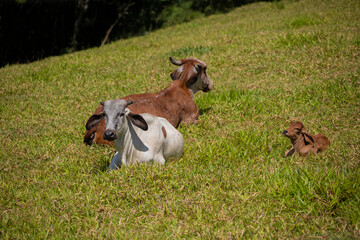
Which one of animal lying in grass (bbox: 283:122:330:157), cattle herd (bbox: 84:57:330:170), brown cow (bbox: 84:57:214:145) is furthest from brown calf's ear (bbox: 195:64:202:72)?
animal lying in grass (bbox: 283:122:330:157)

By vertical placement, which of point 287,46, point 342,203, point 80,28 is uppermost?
point 342,203

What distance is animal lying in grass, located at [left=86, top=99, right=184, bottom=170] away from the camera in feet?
15.2

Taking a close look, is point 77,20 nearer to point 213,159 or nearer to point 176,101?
point 176,101

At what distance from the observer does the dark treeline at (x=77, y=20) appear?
20625 millimetres

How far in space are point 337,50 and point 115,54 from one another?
277 inches

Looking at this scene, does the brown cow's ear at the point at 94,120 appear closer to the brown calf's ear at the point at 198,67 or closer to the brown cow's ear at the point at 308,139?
the brown cow's ear at the point at 308,139

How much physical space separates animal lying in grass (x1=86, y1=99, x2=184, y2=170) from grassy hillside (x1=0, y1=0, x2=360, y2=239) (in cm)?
22

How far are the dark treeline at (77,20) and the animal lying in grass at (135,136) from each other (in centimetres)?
1599

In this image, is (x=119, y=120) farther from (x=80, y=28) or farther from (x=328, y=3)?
(x=80, y=28)

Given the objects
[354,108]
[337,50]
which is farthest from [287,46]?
[354,108]

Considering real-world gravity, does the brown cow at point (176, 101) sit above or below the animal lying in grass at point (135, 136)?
below

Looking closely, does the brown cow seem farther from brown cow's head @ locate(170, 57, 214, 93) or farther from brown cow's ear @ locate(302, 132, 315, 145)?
brown cow's ear @ locate(302, 132, 315, 145)

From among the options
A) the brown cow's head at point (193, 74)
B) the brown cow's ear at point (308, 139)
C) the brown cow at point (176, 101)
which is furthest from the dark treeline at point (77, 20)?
the brown cow's ear at point (308, 139)

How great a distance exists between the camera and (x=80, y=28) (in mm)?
24156
